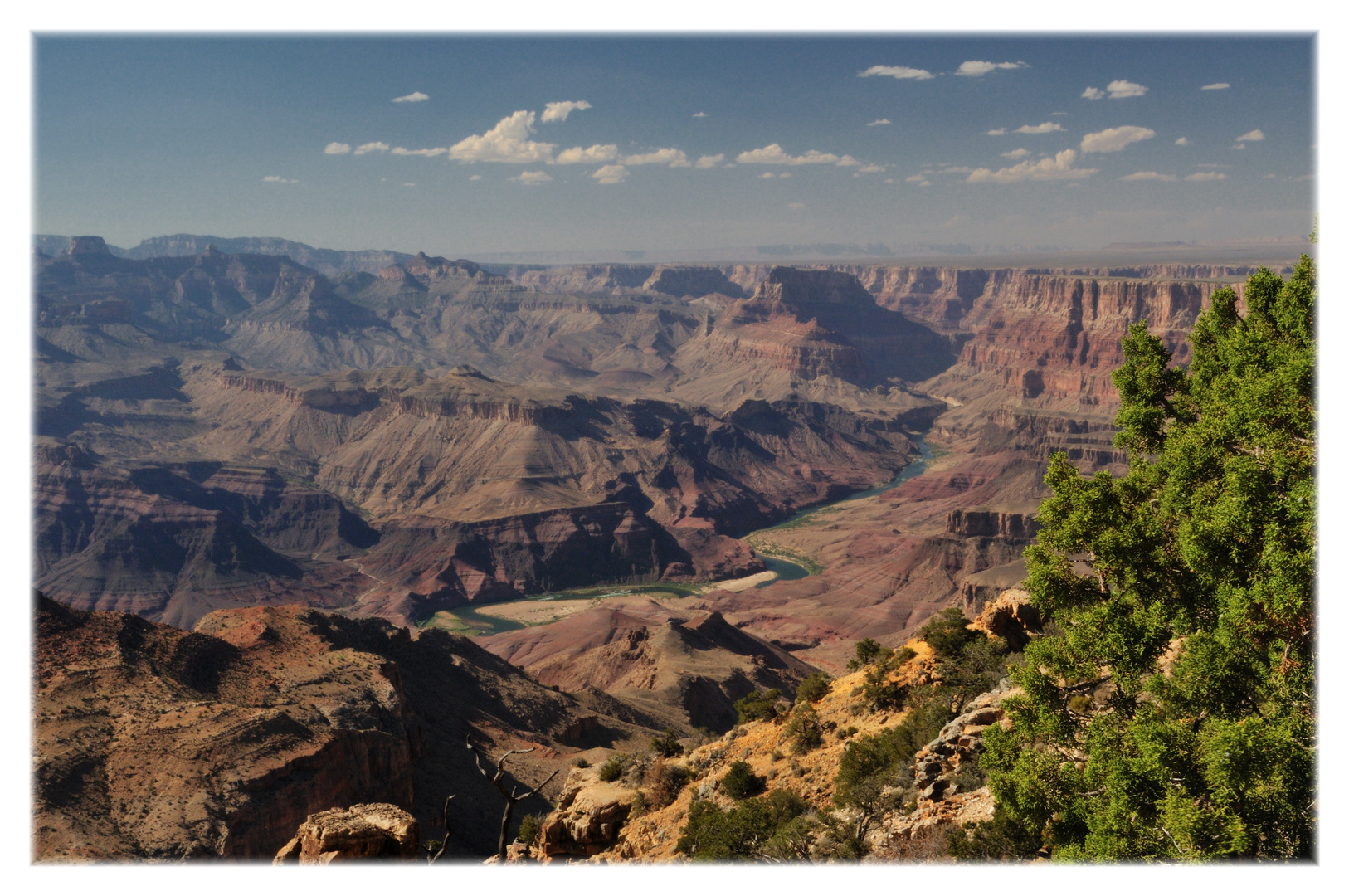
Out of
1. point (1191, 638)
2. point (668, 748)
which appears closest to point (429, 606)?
point (668, 748)

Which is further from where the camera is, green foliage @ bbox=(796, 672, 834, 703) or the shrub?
green foliage @ bbox=(796, 672, 834, 703)

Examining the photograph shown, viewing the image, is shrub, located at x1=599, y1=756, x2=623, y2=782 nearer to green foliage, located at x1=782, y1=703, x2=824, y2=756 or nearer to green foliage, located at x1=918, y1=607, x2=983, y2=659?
green foliage, located at x1=782, y1=703, x2=824, y2=756

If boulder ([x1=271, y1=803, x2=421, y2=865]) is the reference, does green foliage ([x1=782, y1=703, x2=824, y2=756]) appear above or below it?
below

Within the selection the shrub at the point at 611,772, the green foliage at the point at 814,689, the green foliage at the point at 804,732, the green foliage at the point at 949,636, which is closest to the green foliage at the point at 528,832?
the shrub at the point at 611,772

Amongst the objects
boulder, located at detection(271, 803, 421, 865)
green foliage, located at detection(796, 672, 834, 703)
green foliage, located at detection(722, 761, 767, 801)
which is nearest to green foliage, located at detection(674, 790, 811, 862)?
green foliage, located at detection(722, 761, 767, 801)

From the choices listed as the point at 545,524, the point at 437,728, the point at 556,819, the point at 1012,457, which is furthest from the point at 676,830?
the point at 1012,457

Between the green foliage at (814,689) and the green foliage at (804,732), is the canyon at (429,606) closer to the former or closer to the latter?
the green foliage at (814,689)

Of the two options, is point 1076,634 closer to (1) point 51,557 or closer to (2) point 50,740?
(2) point 50,740
